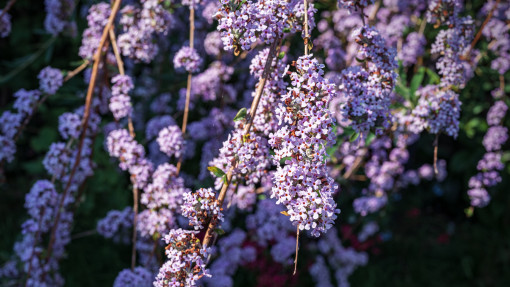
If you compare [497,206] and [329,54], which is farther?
[497,206]

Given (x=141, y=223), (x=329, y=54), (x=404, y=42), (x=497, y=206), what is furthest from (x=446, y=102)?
(x=497, y=206)

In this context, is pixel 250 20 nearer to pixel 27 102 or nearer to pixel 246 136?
pixel 246 136

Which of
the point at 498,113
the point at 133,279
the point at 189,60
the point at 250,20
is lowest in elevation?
the point at 133,279

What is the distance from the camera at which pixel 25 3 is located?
5.25 metres

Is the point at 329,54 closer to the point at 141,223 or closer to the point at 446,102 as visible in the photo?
the point at 446,102

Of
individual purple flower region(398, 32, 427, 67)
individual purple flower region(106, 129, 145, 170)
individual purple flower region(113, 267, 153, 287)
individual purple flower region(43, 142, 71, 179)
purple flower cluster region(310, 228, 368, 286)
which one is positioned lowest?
purple flower cluster region(310, 228, 368, 286)

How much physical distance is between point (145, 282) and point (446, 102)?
1.85m

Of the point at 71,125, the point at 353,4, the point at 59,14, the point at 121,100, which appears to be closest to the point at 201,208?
the point at 353,4

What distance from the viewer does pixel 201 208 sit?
6.04ft

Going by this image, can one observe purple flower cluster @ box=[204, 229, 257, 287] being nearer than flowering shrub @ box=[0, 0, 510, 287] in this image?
No

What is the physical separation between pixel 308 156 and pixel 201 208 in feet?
1.59

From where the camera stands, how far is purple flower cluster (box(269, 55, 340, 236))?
1604 mm

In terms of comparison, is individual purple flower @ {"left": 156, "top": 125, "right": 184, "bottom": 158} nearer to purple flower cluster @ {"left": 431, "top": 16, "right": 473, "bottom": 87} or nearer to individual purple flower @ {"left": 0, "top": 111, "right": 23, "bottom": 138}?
individual purple flower @ {"left": 0, "top": 111, "right": 23, "bottom": 138}

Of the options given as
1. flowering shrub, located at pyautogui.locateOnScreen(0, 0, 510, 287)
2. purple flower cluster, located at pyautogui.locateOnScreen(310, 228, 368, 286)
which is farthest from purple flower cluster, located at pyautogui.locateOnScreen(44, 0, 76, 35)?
purple flower cluster, located at pyautogui.locateOnScreen(310, 228, 368, 286)
